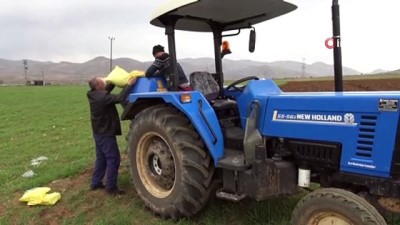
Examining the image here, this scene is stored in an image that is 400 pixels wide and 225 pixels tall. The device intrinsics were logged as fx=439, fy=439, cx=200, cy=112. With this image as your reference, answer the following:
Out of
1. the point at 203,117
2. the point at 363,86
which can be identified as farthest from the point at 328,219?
the point at 363,86

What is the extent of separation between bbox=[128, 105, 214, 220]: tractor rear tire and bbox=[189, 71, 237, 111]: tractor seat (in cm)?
51

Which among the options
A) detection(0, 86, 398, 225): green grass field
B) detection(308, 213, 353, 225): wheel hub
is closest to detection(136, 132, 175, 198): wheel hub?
detection(0, 86, 398, 225): green grass field

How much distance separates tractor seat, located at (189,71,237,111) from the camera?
17.2 ft

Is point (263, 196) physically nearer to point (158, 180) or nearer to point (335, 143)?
point (335, 143)

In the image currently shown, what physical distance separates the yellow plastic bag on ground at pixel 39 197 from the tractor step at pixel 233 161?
2504mm

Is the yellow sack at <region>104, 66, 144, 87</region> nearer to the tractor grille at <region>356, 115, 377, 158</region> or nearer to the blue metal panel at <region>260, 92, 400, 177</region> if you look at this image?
the blue metal panel at <region>260, 92, 400, 177</region>

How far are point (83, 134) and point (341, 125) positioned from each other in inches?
363

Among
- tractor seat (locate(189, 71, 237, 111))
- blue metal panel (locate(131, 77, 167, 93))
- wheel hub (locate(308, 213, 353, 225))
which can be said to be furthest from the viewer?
blue metal panel (locate(131, 77, 167, 93))

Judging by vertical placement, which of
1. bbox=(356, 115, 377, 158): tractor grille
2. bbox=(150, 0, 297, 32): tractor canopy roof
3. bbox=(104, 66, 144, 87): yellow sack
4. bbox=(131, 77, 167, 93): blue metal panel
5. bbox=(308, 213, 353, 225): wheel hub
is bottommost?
bbox=(308, 213, 353, 225): wheel hub

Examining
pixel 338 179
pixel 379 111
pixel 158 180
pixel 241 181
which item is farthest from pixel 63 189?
pixel 379 111

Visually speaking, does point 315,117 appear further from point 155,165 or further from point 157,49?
point 157,49

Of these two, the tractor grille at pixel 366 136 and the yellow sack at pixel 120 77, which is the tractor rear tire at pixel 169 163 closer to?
the yellow sack at pixel 120 77

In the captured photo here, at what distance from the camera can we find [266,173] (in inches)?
163

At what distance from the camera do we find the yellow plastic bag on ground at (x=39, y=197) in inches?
222
